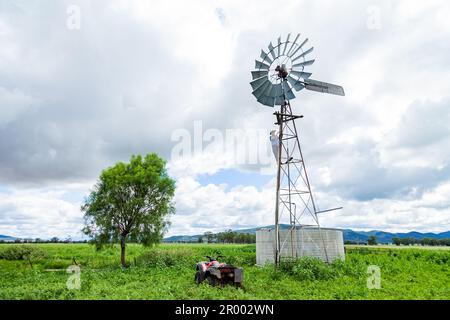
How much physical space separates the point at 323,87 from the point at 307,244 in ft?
35.0

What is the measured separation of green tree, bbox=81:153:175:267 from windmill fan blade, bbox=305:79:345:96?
44.4 ft

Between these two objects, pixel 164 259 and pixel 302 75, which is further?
pixel 164 259

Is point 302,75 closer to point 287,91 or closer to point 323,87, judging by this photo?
point 287,91

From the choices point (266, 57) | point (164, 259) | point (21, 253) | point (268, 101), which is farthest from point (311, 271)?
point (21, 253)

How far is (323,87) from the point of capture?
22234 mm

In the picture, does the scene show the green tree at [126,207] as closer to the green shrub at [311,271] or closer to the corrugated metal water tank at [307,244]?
the corrugated metal water tank at [307,244]

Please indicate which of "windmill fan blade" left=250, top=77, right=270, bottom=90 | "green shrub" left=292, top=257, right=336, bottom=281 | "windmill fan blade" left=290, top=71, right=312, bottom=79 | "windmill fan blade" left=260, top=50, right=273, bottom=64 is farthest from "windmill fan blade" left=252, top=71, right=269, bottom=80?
"green shrub" left=292, top=257, right=336, bottom=281

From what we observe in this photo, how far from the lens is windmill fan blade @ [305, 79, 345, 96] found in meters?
21.8

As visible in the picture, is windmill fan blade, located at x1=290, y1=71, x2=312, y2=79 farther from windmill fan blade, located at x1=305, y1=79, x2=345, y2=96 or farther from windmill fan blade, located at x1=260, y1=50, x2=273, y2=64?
windmill fan blade, located at x1=260, y1=50, x2=273, y2=64

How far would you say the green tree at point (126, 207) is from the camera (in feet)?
84.2

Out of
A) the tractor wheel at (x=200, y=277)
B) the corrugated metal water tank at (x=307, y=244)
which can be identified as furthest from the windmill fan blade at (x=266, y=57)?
the tractor wheel at (x=200, y=277)
